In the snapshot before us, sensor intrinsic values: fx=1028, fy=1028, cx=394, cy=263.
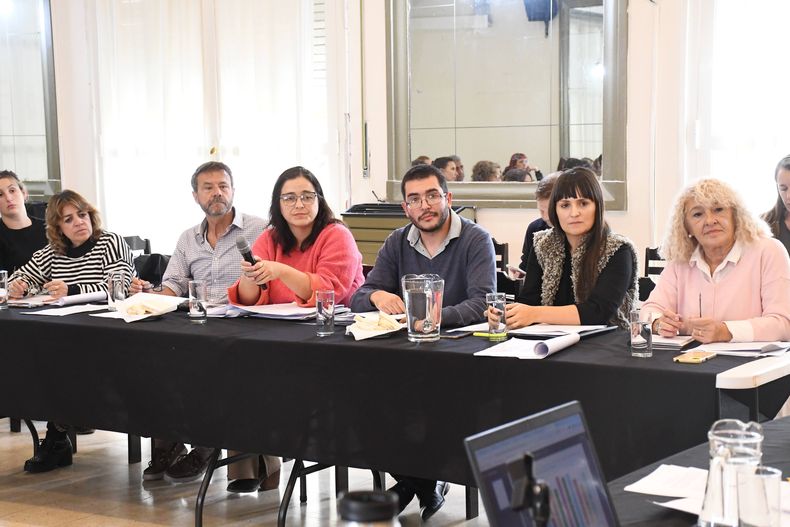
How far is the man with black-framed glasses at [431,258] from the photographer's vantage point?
334 centimetres

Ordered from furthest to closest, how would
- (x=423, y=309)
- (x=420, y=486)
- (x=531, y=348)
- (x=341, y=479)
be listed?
(x=341, y=479), (x=420, y=486), (x=423, y=309), (x=531, y=348)

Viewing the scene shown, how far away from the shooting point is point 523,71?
18.5 feet

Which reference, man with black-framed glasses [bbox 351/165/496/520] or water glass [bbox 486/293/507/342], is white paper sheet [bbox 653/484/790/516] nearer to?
water glass [bbox 486/293/507/342]

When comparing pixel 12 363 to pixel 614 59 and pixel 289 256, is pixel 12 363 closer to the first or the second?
pixel 289 256

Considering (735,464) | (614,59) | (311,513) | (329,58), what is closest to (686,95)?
(614,59)

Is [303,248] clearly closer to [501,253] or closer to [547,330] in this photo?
[547,330]

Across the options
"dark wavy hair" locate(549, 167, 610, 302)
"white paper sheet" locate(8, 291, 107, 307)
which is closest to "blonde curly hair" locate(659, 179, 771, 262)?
"dark wavy hair" locate(549, 167, 610, 302)

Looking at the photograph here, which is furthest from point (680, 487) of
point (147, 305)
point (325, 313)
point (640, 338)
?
point (147, 305)

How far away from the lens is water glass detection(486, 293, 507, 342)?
2.84 m

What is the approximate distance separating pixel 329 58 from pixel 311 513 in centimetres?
352

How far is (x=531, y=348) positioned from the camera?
A: 2.64m

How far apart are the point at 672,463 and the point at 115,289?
2.38 m

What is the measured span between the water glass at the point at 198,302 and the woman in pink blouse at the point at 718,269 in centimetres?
138

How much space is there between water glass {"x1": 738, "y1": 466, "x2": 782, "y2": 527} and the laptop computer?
145 millimetres
